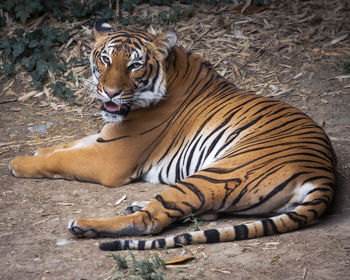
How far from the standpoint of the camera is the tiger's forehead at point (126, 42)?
15.5 feet

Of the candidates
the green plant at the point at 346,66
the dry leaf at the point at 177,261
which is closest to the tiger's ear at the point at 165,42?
the dry leaf at the point at 177,261

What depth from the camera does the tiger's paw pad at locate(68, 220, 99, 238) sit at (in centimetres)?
382

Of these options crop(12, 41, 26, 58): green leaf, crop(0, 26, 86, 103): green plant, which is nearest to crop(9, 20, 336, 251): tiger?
crop(0, 26, 86, 103): green plant

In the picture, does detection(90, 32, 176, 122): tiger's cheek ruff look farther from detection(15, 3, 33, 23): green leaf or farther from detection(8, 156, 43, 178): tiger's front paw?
detection(15, 3, 33, 23): green leaf

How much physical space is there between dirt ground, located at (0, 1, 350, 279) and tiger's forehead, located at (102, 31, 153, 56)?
1.20 m

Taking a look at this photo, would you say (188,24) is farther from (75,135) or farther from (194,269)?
(194,269)

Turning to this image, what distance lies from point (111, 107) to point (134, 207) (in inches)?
40.2

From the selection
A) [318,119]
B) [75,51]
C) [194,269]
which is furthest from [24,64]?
[194,269]

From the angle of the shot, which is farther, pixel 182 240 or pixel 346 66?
pixel 346 66

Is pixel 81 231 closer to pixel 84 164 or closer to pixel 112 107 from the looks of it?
pixel 84 164

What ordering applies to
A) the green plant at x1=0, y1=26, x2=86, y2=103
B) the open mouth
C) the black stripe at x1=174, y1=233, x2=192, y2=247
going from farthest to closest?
the green plant at x1=0, y1=26, x2=86, y2=103 < the open mouth < the black stripe at x1=174, y1=233, x2=192, y2=247

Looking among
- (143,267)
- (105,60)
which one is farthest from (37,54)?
(143,267)

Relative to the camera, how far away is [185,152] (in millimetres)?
4758

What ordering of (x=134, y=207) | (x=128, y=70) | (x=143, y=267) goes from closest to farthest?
1. (x=143, y=267)
2. (x=134, y=207)
3. (x=128, y=70)
